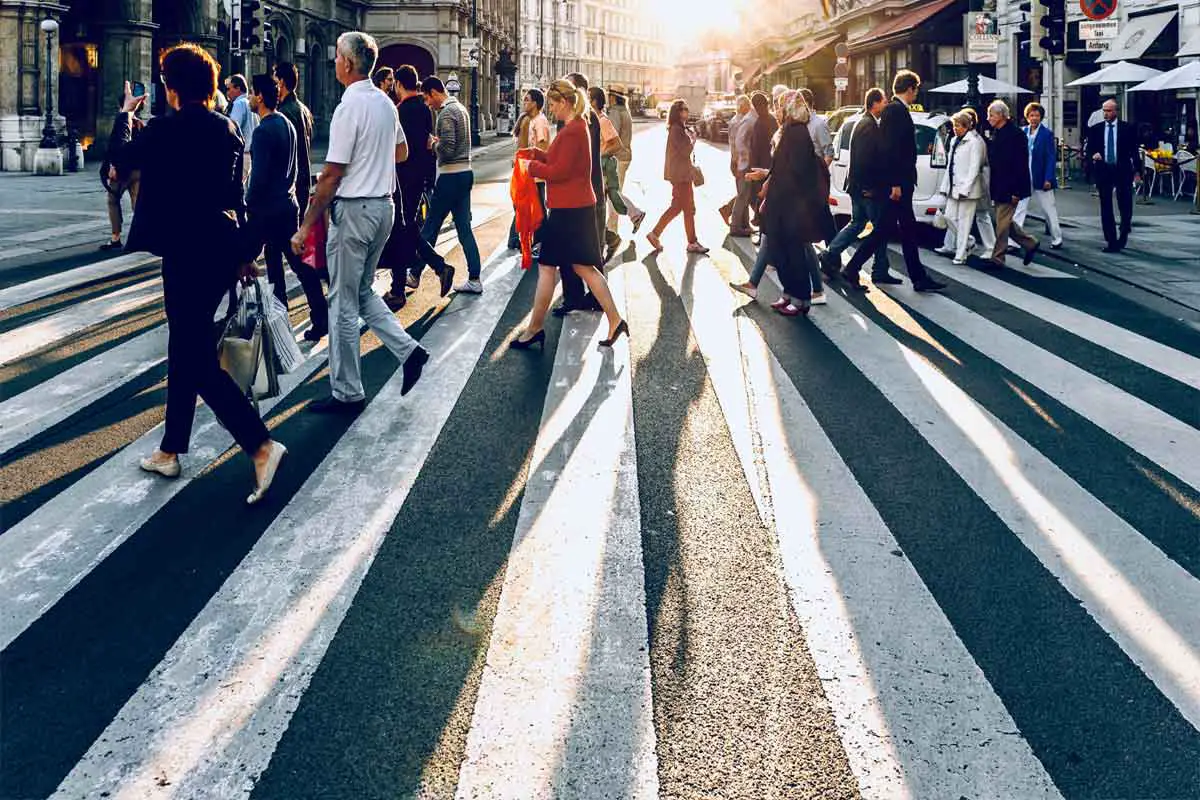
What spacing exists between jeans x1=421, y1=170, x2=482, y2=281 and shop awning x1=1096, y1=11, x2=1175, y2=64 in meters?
16.9

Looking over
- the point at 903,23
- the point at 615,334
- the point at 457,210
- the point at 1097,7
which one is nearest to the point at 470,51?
the point at 903,23

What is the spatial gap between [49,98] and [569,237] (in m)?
20.9

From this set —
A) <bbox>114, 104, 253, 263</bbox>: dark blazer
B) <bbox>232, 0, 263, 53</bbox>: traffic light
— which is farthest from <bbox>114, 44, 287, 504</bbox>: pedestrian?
<bbox>232, 0, 263, 53</bbox>: traffic light

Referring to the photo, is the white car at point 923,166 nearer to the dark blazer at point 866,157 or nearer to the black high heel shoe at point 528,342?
the dark blazer at point 866,157

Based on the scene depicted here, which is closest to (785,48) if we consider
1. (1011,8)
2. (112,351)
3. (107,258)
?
(1011,8)

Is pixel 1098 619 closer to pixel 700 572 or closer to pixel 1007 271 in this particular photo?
pixel 700 572

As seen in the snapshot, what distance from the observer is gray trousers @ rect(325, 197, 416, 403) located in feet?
20.6

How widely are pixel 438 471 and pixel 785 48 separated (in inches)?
2524

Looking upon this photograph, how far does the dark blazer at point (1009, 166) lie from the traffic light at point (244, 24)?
1854cm

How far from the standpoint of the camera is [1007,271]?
478 inches

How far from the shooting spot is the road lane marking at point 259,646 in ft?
9.59

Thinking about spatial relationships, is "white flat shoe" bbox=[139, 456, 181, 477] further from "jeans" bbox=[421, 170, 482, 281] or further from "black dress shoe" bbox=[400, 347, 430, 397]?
"jeans" bbox=[421, 170, 482, 281]

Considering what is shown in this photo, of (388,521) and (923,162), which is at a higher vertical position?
(923,162)

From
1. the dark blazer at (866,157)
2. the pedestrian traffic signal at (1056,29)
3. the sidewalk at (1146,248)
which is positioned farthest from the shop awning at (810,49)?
the dark blazer at (866,157)
